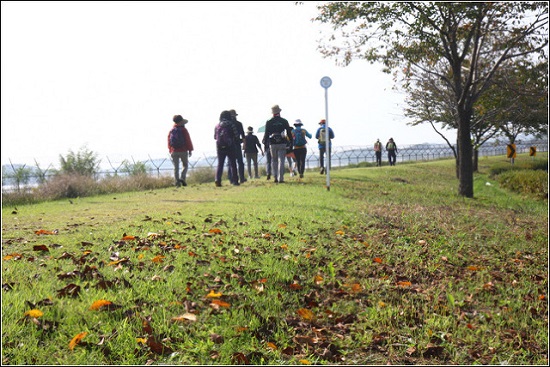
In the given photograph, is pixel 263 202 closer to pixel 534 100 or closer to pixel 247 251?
pixel 247 251

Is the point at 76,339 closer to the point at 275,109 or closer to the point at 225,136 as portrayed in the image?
the point at 225,136

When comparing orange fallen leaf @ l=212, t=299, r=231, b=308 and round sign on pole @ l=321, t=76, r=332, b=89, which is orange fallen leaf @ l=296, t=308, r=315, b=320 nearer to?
orange fallen leaf @ l=212, t=299, r=231, b=308

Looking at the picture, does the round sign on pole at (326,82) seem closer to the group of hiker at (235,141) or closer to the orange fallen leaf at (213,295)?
the group of hiker at (235,141)

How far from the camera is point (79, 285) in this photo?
464 cm

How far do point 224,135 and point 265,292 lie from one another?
10.2 meters

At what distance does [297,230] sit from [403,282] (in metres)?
2.39

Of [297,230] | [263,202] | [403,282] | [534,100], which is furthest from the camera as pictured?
[534,100]

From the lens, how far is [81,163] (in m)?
23.7

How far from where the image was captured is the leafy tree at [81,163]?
23312 millimetres

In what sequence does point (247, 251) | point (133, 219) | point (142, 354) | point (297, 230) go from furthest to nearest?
point (133, 219) < point (297, 230) < point (247, 251) < point (142, 354)

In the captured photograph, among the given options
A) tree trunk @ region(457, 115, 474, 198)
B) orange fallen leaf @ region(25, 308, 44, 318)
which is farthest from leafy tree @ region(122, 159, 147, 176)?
orange fallen leaf @ region(25, 308, 44, 318)

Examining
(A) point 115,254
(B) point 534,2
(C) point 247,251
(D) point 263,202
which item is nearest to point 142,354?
(A) point 115,254

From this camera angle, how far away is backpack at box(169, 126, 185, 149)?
15578 millimetres

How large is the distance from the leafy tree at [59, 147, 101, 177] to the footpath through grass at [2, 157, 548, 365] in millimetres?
15540
